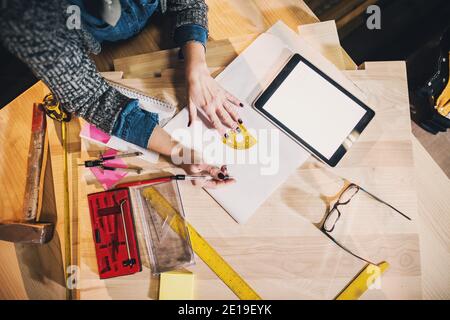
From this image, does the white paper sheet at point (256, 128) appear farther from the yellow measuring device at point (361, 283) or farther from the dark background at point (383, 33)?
the dark background at point (383, 33)

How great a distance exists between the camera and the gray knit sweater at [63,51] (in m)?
0.63

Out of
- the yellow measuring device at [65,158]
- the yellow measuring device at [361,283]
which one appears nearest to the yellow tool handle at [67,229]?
the yellow measuring device at [65,158]

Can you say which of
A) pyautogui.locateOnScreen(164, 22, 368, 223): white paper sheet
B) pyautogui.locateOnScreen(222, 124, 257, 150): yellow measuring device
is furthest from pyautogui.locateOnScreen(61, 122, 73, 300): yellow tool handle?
pyautogui.locateOnScreen(222, 124, 257, 150): yellow measuring device

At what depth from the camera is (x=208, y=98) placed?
931 millimetres

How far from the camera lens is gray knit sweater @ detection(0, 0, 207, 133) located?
24.8 inches

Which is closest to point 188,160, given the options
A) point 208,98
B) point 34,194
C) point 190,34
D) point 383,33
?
point 208,98

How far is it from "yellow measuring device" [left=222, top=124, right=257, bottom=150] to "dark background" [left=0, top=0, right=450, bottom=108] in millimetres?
1038

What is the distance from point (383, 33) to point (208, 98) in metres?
1.22

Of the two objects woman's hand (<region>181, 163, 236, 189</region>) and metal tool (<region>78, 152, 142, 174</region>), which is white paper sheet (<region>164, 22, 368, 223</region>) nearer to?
woman's hand (<region>181, 163, 236, 189</region>)

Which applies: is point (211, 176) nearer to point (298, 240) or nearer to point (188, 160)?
point (188, 160)

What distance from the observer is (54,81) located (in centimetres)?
75

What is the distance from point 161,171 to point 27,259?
55cm

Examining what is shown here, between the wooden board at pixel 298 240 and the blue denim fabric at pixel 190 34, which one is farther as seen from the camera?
the blue denim fabric at pixel 190 34

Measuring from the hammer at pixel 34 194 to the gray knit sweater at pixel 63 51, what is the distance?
0.77 ft
